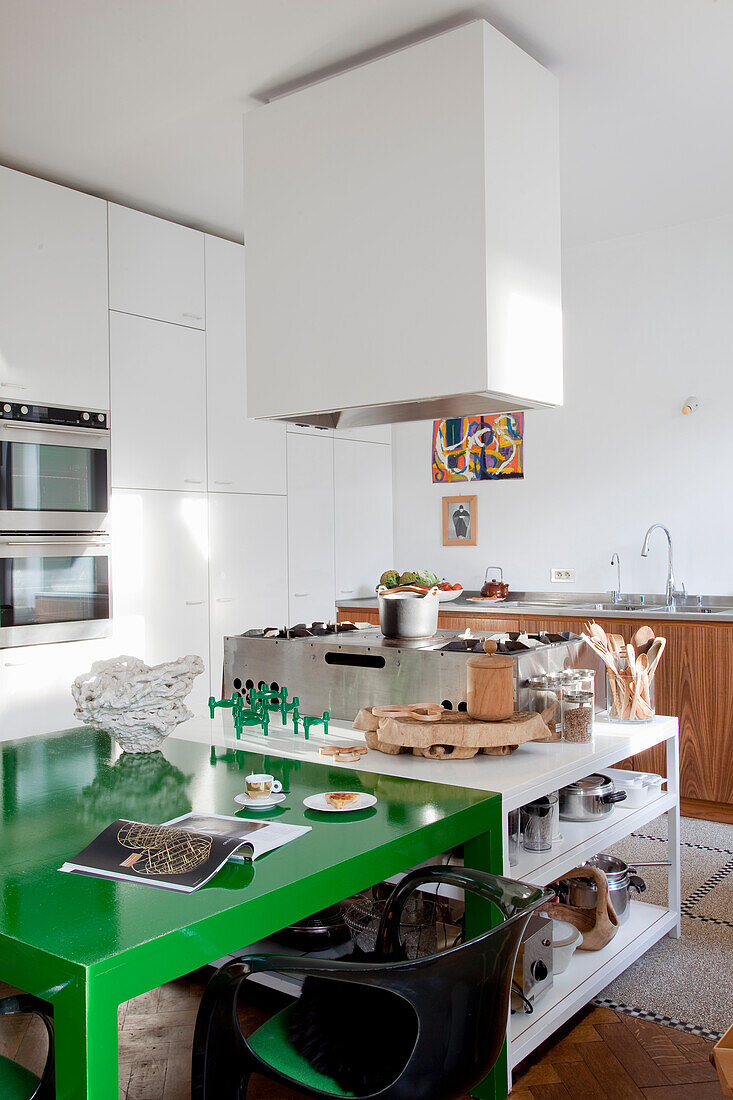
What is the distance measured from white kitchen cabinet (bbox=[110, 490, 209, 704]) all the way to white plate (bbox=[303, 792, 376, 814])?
2.52 metres

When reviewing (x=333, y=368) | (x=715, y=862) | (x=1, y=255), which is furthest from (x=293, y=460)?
(x=715, y=862)

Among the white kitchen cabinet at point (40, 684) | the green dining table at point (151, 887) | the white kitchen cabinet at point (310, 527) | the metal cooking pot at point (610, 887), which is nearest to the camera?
the green dining table at point (151, 887)

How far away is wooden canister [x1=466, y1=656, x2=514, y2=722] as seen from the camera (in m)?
2.18

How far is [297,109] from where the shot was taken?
2945 millimetres

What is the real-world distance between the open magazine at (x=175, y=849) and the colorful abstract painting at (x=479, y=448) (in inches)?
157

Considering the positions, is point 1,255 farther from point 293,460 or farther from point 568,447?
point 568,447

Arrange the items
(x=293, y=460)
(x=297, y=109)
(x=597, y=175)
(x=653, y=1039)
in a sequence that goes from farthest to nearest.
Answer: (x=293, y=460)
(x=597, y=175)
(x=297, y=109)
(x=653, y=1039)

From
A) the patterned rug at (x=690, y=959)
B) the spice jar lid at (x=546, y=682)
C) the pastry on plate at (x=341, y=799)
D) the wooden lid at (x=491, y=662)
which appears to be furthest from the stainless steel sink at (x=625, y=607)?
the pastry on plate at (x=341, y=799)

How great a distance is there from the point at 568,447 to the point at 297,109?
2719 millimetres

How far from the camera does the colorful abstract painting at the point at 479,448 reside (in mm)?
5348

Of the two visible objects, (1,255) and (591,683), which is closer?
(591,683)

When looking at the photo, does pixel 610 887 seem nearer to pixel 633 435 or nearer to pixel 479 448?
pixel 633 435

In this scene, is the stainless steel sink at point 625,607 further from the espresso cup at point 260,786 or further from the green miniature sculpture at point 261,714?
the espresso cup at point 260,786

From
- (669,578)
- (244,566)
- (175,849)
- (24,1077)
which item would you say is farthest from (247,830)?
(669,578)
